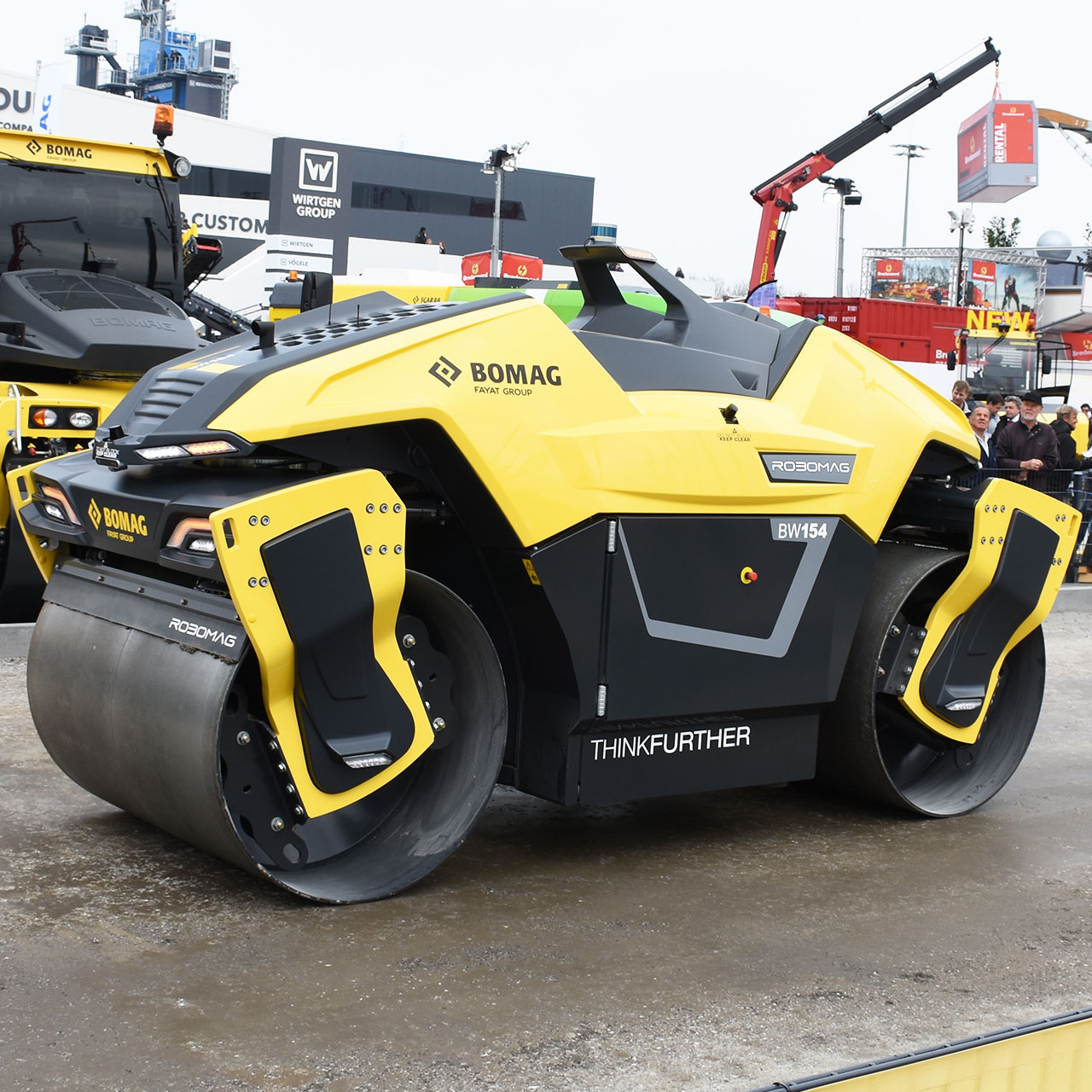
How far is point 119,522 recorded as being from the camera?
13.5 feet

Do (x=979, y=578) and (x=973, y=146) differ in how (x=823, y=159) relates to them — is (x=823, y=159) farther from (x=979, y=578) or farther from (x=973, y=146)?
(x=979, y=578)

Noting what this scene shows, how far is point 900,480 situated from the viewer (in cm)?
509

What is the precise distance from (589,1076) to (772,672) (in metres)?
1.90

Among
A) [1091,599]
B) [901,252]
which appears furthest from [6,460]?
[901,252]

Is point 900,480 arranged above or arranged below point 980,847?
above

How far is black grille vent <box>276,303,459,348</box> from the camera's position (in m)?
4.25

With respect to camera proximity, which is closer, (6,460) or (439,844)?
(439,844)

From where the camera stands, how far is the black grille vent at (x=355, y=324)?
14.0 ft

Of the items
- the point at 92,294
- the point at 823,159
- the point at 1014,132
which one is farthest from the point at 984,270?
the point at 92,294

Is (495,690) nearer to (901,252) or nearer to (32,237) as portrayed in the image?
(32,237)

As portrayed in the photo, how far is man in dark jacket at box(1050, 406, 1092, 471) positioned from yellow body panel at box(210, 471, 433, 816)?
9630 millimetres

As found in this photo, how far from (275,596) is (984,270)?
5094 cm

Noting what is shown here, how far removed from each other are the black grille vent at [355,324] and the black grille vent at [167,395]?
0.93 feet

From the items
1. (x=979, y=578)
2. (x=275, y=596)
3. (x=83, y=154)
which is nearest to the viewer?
(x=275, y=596)
